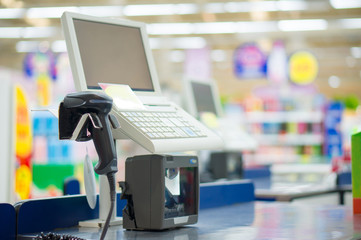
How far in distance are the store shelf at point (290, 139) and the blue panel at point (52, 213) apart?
1214 centimetres

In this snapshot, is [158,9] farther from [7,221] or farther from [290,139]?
[7,221]

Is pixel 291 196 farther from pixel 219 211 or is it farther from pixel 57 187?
pixel 57 187

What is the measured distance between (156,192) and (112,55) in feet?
1.65

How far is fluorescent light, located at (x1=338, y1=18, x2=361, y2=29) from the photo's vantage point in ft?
40.3

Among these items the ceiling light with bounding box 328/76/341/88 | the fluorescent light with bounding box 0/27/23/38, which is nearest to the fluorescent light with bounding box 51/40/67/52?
the fluorescent light with bounding box 0/27/23/38

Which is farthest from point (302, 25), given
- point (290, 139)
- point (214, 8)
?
point (290, 139)

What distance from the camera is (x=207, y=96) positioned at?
156 inches

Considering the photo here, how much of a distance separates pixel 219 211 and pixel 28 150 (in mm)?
2919

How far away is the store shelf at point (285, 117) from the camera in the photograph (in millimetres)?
13328

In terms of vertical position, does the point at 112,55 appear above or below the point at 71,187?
above

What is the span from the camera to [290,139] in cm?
1351

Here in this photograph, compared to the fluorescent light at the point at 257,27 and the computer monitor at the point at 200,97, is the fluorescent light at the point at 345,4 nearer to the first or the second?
the fluorescent light at the point at 257,27

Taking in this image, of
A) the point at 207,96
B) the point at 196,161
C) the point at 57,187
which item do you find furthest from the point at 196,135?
the point at 57,187

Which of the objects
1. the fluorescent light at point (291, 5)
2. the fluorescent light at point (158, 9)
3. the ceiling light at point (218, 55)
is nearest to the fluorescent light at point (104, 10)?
the fluorescent light at point (158, 9)
